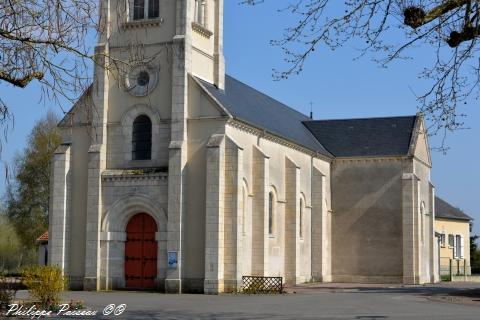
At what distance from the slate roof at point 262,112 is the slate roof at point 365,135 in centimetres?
83

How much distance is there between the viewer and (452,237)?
202 feet

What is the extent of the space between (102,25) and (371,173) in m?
34.2

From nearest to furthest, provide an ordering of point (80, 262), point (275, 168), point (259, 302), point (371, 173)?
point (259, 302) < point (80, 262) < point (275, 168) < point (371, 173)

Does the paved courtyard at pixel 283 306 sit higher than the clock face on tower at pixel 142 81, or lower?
lower

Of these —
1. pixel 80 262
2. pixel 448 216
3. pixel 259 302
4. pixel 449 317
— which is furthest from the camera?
pixel 448 216

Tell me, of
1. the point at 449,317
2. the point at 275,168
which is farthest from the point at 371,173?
the point at 449,317

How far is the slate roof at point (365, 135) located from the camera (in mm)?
45062

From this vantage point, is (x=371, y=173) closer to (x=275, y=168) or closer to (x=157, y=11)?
(x=275, y=168)

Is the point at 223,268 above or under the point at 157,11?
under

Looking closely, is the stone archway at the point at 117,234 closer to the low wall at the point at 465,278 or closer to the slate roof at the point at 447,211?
the low wall at the point at 465,278

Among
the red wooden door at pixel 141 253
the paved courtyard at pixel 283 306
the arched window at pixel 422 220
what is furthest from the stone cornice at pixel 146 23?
the arched window at pixel 422 220

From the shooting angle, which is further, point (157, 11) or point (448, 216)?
point (448, 216)

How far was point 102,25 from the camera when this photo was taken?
38.9 feet

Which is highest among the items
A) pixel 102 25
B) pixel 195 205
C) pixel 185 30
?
pixel 185 30
